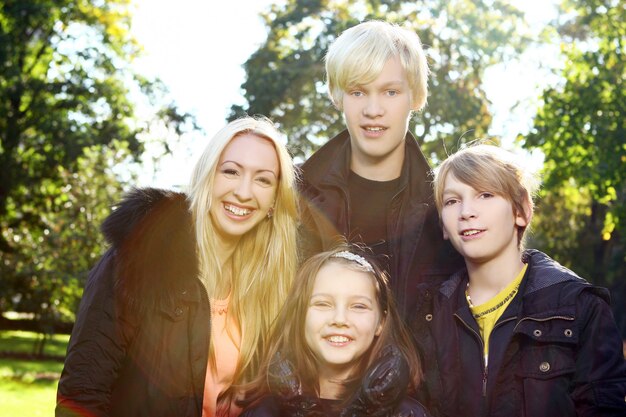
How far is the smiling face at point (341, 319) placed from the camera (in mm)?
4121

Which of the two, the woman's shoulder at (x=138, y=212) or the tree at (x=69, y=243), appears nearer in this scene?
the woman's shoulder at (x=138, y=212)

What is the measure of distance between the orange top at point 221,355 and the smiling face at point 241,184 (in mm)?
486

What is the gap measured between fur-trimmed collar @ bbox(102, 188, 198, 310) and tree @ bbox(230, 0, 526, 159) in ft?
56.4

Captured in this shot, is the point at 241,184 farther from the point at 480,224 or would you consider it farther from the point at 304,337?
the point at 480,224

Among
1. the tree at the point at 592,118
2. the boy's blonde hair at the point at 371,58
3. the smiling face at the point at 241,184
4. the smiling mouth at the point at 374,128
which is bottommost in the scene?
the smiling face at the point at 241,184

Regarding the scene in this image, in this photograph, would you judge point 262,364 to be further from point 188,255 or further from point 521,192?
point 521,192

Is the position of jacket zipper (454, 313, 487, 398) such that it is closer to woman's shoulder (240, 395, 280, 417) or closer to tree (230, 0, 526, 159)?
woman's shoulder (240, 395, 280, 417)

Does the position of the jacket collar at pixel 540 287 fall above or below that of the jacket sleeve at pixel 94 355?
above

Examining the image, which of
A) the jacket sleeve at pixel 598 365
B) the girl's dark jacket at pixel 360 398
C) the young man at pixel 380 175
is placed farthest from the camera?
the young man at pixel 380 175

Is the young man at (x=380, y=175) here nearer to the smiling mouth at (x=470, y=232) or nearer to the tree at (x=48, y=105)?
the smiling mouth at (x=470, y=232)

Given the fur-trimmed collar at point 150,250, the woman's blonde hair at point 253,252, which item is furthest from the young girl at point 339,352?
the fur-trimmed collar at point 150,250

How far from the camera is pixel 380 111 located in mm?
4789

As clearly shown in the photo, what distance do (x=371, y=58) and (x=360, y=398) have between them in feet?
6.80

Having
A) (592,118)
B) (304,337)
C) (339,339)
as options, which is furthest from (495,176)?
(592,118)
